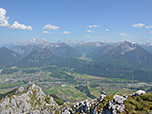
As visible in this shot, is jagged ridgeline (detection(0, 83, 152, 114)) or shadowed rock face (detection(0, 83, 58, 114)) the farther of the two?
shadowed rock face (detection(0, 83, 58, 114))

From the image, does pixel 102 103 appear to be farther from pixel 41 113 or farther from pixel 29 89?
pixel 29 89

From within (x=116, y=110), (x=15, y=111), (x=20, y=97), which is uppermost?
(x=116, y=110)

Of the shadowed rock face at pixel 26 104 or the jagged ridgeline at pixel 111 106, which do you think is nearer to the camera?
the jagged ridgeline at pixel 111 106

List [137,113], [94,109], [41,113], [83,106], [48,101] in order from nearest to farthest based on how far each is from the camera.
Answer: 1. [137,113]
2. [94,109]
3. [83,106]
4. [41,113]
5. [48,101]

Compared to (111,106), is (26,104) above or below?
below

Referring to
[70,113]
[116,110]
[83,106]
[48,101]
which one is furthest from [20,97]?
[116,110]

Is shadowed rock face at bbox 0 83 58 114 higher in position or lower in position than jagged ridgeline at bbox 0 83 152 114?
lower

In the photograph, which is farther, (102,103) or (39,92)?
(39,92)

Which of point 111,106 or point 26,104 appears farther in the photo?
point 26,104

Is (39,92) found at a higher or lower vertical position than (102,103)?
lower

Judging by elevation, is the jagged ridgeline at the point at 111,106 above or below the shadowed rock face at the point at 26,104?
above

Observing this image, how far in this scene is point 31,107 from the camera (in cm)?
14325

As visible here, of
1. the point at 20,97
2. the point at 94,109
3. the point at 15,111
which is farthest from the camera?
the point at 20,97

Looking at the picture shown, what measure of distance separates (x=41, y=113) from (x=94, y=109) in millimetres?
62607
